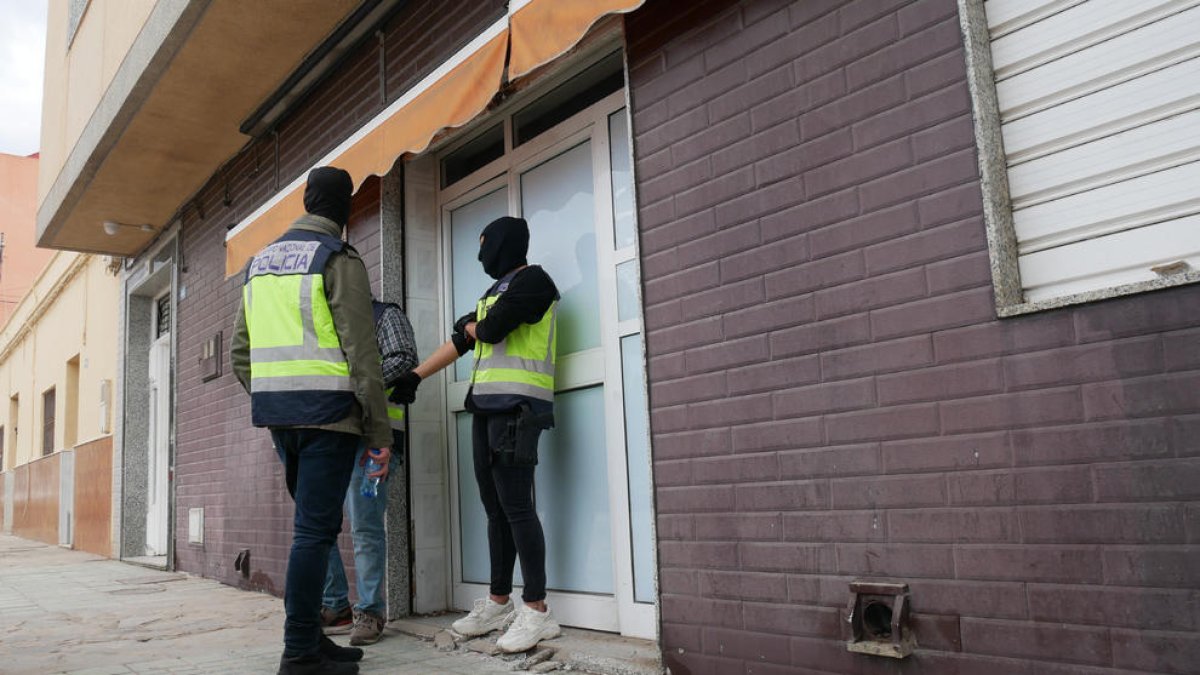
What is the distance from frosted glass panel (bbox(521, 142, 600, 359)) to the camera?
4387mm

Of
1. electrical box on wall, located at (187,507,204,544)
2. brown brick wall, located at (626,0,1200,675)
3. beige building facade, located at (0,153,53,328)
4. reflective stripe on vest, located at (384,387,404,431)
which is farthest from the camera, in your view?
beige building facade, located at (0,153,53,328)

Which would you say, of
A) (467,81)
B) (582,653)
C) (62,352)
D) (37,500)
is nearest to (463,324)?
(467,81)

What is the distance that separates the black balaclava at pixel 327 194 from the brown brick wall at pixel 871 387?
4.22ft

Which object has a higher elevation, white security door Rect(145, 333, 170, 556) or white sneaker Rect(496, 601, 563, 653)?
white security door Rect(145, 333, 170, 556)

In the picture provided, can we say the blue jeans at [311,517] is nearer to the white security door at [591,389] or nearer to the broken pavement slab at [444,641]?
the broken pavement slab at [444,641]

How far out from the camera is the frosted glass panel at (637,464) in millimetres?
3871

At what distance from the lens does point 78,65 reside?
9.00 m

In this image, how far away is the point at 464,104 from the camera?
13.5ft

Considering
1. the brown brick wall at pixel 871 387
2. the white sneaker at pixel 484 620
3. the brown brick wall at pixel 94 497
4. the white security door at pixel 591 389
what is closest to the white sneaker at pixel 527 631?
the white sneaker at pixel 484 620


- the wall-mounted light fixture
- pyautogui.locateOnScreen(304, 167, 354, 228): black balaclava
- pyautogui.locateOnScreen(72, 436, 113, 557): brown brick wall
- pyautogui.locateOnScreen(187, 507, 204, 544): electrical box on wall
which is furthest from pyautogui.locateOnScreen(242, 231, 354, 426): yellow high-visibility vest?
pyautogui.locateOnScreen(72, 436, 113, 557): brown brick wall

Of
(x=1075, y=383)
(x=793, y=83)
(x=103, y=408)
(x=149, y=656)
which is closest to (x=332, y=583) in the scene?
(x=149, y=656)

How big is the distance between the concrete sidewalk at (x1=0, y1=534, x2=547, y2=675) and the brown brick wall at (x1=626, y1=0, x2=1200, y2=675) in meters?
1.31

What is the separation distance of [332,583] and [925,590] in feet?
10.3

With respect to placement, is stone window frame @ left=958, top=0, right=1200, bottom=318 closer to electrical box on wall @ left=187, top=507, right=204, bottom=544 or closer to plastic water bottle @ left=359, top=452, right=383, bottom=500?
plastic water bottle @ left=359, top=452, right=383, bottom=500
